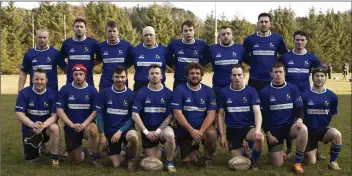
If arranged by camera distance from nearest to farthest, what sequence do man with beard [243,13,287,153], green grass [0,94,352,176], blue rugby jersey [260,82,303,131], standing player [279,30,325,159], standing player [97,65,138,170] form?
green grass [0,94,352,176]
standing player [97,65,138,170]
blue rugby jersey [260,82,303,131]
standing player [279,30,325,159]
man with beard [243,13,287,153]

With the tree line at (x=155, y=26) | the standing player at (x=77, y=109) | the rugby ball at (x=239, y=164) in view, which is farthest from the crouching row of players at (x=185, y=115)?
the tree line at (x=155, y=26)

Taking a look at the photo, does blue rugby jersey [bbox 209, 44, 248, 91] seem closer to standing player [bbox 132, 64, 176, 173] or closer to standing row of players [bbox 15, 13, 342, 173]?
standing row of players [bbox 15, 13, 342, 173]

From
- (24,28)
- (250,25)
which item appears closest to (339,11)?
(250,25)

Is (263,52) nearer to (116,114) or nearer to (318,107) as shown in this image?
A: (318,107)

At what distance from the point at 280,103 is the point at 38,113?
364 cm

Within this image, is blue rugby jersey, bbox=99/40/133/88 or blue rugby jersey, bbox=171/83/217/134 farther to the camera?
blue rugby jersey, bbox=99/40/133/88

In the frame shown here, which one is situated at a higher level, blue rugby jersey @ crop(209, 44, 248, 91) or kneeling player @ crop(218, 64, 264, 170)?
blue rugby jersey @ crop(209, 44, 248, 91)

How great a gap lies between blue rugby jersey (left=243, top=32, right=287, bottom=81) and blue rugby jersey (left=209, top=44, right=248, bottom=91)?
0.23 meters

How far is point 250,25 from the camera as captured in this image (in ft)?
144

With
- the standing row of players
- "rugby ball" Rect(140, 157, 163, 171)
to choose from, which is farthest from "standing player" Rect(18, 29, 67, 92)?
"rugby ball" Rect(140, 157, 163, 171)

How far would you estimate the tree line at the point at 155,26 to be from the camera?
4066 centimetres

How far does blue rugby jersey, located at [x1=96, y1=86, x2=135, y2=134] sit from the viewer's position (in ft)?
18.5

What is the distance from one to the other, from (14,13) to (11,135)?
36.4m

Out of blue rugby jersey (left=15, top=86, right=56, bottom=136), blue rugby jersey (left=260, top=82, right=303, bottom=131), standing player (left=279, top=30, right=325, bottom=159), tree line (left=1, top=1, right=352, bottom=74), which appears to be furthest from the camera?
tree line (left=1, top=1, right=352, bottom=74)
